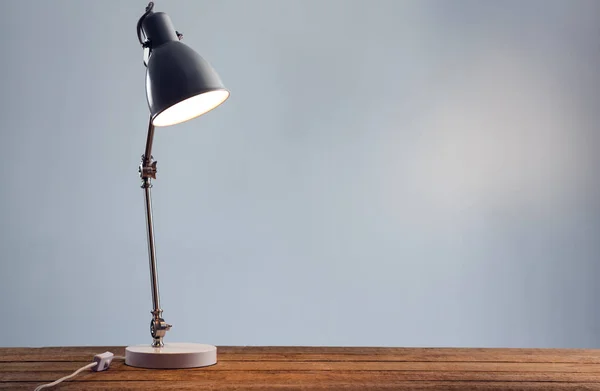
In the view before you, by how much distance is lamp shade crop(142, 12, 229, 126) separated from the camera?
3.63 ft

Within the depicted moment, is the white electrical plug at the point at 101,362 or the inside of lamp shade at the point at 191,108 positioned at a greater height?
the inside of lamp shade at the point at 191,108

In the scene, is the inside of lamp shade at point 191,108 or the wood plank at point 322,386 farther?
the inside of lamp shade at point 191,108

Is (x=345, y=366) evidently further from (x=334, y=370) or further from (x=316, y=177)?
(x=316, y=177)

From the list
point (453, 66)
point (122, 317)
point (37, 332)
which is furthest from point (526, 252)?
point (37, 332)

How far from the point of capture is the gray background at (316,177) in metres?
2.88

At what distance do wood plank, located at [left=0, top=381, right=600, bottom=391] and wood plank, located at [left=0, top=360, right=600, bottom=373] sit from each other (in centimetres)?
13

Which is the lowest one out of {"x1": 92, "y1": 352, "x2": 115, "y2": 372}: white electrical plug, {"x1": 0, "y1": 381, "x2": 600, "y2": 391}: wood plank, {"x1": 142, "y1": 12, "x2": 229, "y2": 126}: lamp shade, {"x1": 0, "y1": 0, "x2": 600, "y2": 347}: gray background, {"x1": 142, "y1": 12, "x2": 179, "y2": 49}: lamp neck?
{"x1": 0, "y1": 381, "x2": 600, "y2": 391}: wood plank

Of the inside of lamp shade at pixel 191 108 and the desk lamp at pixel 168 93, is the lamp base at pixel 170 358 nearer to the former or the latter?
the desk lamp at pixel 168 93

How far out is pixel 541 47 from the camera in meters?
3.20

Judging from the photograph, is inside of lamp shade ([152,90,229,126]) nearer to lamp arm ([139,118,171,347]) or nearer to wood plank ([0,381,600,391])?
lamp arm ([139,118,171,347])

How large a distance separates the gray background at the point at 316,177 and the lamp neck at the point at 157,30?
1756 mm

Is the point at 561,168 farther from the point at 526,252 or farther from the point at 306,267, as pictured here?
the point at 306,267

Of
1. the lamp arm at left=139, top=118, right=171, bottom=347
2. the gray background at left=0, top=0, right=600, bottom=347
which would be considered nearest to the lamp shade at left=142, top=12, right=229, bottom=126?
the lamp arm at left=139, top=118, right=171, bottom=347

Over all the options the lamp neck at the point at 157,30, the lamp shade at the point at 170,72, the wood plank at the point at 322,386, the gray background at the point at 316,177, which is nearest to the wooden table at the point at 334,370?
the wood plank at the point at 322,386
